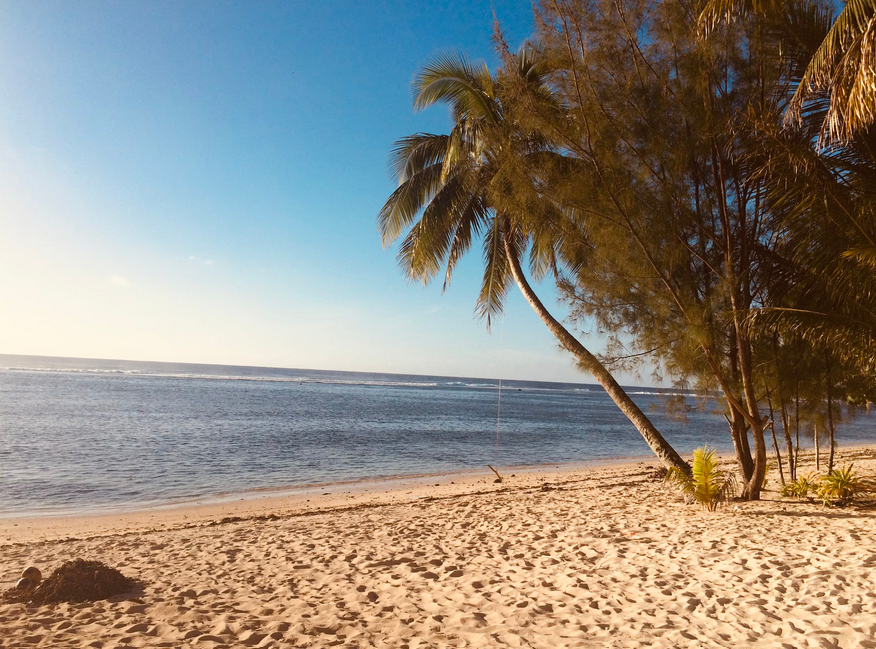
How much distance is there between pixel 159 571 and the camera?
5789mm

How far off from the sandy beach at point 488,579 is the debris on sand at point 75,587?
166mm

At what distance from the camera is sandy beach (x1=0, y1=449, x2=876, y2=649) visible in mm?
3820

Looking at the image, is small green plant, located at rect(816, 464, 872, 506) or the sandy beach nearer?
the sandy beach

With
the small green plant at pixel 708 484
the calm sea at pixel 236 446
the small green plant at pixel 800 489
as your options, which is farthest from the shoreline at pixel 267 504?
the small green plant at pixel 800 489

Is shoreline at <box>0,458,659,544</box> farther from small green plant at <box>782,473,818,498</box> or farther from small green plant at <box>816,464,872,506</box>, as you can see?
small green plant at <box>816,464,872,506</box>

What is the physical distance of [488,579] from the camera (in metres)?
5.07

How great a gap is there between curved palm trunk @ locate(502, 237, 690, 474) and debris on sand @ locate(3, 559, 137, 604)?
7.24 metres

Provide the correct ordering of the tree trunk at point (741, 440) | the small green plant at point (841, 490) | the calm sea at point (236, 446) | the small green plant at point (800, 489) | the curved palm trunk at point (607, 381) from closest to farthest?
1. the small green plant at point (841, 490)
2. the small green plant at point (800, 489)
3. the tree trunk at point (741, 440)
4. the curved palm trunk at point (607, 381)
5. the calm sea at point (236, 446)

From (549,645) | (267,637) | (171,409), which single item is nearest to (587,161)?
(549,645)

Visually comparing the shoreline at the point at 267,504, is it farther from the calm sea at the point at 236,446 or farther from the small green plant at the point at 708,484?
the small green plant at the point at 708,484

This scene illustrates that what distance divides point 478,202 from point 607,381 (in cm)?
524

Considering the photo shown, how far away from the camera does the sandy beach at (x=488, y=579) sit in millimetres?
3820

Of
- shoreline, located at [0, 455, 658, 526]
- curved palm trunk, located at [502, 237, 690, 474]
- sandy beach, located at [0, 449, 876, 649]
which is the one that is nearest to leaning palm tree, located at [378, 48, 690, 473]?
curved palm trunk, located at [502, 237, 690, 474]

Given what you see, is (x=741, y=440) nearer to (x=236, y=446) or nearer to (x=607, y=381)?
(x=607, y=381)
